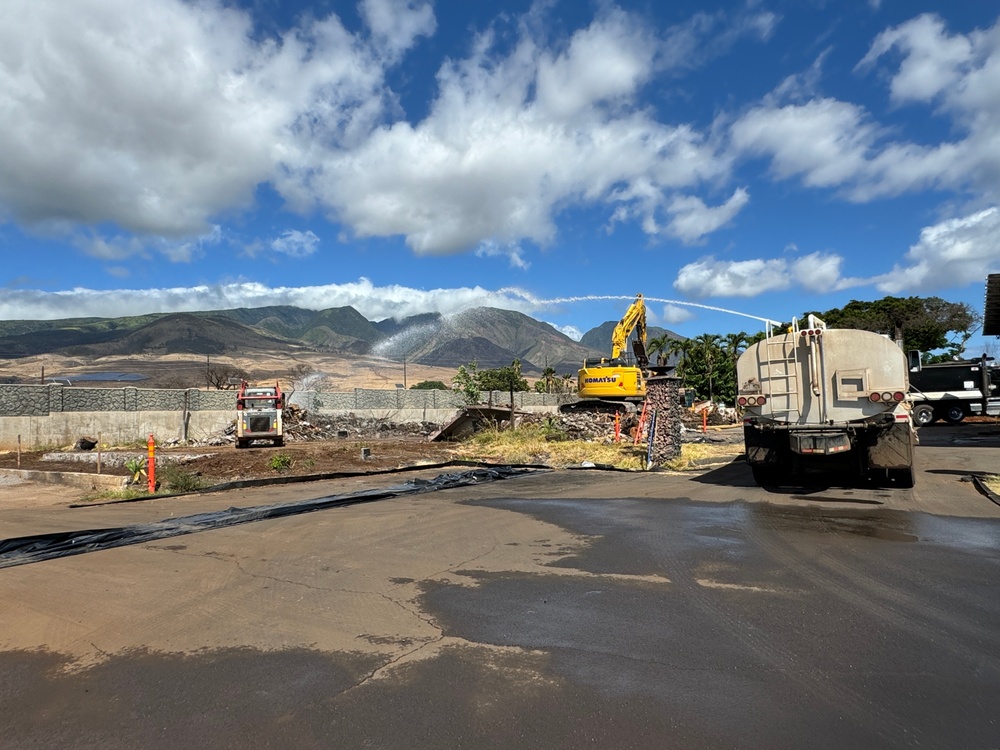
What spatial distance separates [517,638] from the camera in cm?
460

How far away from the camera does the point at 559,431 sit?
2398 centimetres

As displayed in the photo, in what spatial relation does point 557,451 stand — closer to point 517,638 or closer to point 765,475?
point 765,475

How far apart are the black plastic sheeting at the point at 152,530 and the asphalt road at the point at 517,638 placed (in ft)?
1.07

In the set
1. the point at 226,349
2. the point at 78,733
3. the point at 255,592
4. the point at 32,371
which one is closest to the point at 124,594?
the point at 255,592

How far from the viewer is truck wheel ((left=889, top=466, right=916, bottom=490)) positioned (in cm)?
1144

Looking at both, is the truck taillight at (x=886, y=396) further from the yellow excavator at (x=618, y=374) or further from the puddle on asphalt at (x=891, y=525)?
the yellow excavator at (x=618, y=374)

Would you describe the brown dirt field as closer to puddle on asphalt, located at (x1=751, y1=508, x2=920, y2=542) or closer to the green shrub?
the green shrub

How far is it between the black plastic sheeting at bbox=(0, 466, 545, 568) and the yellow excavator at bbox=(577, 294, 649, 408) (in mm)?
18536

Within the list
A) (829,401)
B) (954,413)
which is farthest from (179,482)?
(954,413)

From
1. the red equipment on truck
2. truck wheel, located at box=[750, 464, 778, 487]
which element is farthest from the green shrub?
truck wheel, located at box=[750, 464, 778, 487]

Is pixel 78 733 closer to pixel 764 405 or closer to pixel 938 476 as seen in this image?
pixel 764 405

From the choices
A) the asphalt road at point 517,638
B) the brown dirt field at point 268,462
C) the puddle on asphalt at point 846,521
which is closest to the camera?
the asphalt road at point 517,638

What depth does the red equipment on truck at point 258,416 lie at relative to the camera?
83.0ft

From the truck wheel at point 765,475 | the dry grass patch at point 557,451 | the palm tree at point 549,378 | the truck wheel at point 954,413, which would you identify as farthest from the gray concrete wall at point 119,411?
the palm tree at point 549,378
